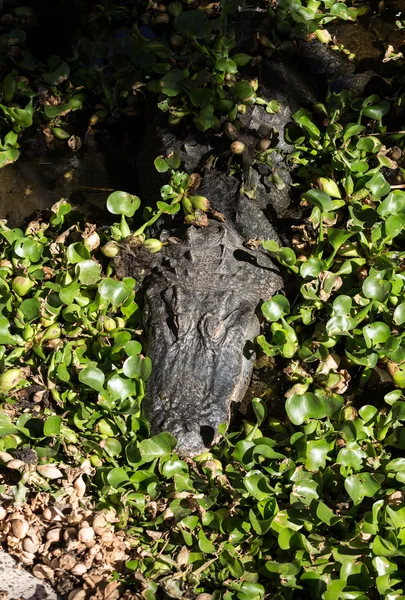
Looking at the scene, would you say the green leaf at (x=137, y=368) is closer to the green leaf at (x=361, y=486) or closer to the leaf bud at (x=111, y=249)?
the leaf bud at (x=111, y=249)

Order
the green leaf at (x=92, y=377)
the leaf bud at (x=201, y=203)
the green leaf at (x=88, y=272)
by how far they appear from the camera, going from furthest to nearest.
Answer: the leaf bud at (x=201, y=203) → the green leaf at (x=88, y=272) → the green leaf at (x=92, y=377)

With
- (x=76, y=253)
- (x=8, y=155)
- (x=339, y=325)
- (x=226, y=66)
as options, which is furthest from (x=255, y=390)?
(x=8, y=155)

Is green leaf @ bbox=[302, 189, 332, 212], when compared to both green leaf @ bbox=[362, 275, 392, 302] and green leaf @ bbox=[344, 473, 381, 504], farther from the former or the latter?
green leaf @ bbox=[344, 473, 381, 504]

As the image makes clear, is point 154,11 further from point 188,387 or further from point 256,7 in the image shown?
point 188,387

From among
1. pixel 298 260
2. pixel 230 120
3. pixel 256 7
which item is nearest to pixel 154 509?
pixel 298 260

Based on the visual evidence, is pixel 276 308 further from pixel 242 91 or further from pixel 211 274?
pixel 242 91

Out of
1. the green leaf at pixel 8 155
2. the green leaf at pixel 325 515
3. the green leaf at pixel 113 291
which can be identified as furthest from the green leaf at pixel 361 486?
the green leaf at pixel 8 155
